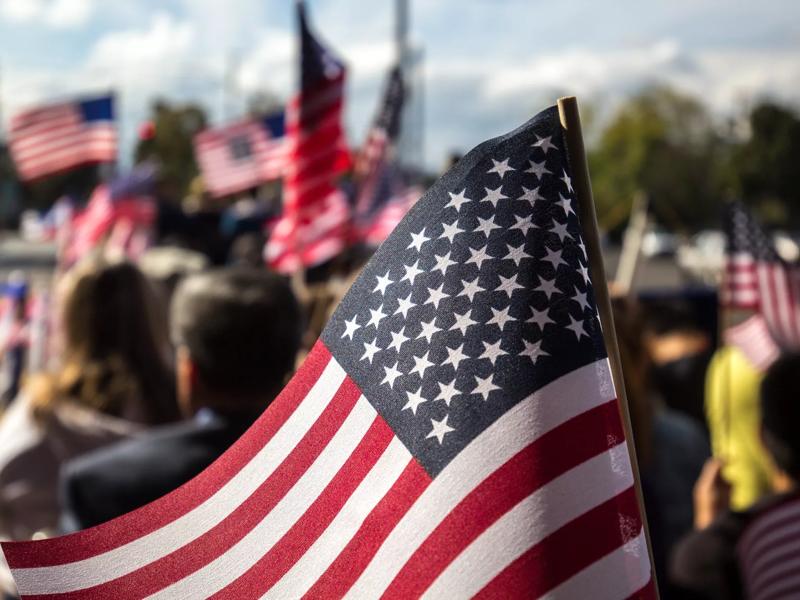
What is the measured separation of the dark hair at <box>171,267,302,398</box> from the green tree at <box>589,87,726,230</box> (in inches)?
2363

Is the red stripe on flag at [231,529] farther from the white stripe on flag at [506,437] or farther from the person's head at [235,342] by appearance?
the person's head at [235,342]

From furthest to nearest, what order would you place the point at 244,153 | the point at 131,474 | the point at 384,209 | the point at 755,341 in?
the point at 244,153 < the point at 384,209 < the point at 755,341 < the point at 131,474

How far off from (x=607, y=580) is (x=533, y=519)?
0.13 metres

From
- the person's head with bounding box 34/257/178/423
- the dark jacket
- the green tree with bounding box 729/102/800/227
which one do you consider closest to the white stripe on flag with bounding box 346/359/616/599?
the dark jacket

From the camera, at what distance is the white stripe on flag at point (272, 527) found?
1.66 meters

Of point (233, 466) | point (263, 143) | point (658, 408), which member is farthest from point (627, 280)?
point (263, 143)

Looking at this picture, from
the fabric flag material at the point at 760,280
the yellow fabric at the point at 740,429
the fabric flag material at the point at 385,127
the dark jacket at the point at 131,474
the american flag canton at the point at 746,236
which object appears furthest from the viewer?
the fabric flag material at the point at 385,127

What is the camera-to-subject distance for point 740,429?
4.19m

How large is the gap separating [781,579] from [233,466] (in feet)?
4.20

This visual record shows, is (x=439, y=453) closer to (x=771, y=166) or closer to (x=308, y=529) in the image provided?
(x=308, y=529)

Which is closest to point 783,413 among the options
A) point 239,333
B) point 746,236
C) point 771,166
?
point 239,333

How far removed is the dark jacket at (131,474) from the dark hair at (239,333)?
15 centimetres

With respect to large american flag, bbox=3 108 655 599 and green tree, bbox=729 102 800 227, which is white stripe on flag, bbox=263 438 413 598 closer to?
large american flag, bbox=3 108 655 599

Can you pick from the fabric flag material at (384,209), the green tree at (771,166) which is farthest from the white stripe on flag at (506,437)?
the green tree at (771,166)
